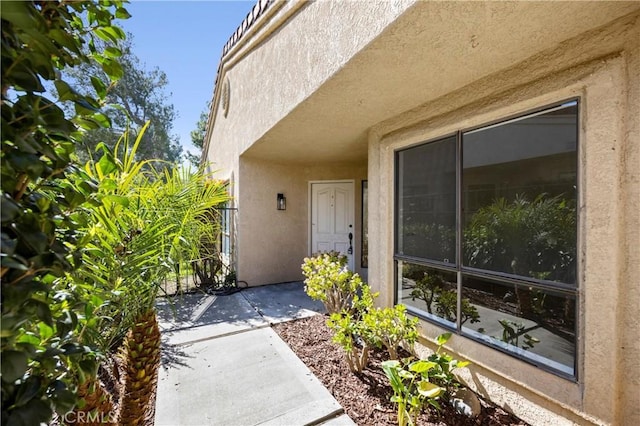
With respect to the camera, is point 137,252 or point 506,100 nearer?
point 137,252

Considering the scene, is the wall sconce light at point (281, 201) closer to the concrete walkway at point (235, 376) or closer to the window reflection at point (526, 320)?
the concrete walkway at point (235, 376)

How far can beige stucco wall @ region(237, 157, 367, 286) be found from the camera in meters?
5.77

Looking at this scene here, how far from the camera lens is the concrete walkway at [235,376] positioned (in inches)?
87.5

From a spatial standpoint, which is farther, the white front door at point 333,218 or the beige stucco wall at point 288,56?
the white front door at point 333,218

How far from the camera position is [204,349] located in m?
3.26

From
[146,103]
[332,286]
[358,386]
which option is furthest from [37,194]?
[146,103]

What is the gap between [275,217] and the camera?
6172mm

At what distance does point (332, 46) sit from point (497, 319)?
117 inches

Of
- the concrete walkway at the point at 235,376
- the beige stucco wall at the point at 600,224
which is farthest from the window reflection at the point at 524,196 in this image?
the concrete walkway at the point at 235,376

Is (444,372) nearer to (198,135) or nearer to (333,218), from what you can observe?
(333,218)

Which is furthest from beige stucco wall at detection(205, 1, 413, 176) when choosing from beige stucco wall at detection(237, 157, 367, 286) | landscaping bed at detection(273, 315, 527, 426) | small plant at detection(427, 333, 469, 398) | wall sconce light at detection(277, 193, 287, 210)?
landscaping bed at detection(273, 315, 527, 426)

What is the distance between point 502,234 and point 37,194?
3.07 metres

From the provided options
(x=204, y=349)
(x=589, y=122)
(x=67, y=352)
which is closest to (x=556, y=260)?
(x=589, y=122)

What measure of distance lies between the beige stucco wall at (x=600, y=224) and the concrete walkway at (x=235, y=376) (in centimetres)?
158
